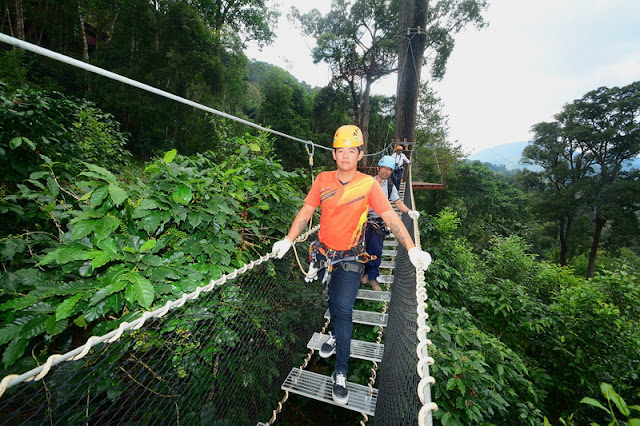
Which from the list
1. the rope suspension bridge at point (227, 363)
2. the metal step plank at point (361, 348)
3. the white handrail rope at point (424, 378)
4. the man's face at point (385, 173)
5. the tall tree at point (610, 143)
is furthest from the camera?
the tall tree at point (610, 143)

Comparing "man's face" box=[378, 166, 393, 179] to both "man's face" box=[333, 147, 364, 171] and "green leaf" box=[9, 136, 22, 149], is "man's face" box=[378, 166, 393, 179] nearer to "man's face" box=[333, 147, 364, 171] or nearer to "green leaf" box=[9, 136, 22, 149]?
"man's face" box=[333, 147, 364, 171]

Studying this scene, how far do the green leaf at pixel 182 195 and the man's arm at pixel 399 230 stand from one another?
3.72ft

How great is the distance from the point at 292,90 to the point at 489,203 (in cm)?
1708

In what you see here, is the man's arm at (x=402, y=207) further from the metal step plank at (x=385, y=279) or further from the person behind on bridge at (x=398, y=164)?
the person behind on bridge at (x=398, y=164)

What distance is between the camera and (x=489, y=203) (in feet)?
53.2

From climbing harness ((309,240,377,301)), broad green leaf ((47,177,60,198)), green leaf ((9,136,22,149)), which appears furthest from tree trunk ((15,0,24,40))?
climbing harness ((309,240,377,301))

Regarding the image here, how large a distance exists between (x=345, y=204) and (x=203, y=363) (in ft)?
3.99

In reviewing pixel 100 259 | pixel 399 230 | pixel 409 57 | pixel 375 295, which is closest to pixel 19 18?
pixel 409 57

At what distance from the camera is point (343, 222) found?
1.71 m

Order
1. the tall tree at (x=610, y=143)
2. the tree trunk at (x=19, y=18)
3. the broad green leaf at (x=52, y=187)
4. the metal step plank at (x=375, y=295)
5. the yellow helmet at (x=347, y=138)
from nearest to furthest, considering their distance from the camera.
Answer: the broad green leaf at (x=52, y=187)
the yellow helmet at (x=347, y=138)
the metal step plank at (x=375, y=295)
the tree trunk at (x=19, y=18)
the tall tree at (x=610, y=143)

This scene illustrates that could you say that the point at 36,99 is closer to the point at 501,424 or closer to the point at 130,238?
the point at 130,238

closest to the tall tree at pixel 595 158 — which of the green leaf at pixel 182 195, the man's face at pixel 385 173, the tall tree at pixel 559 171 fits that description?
the tall tree at pixel 559 171

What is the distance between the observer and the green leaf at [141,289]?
3.26 ft

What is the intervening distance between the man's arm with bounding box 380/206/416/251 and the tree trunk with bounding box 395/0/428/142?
3.58 m
